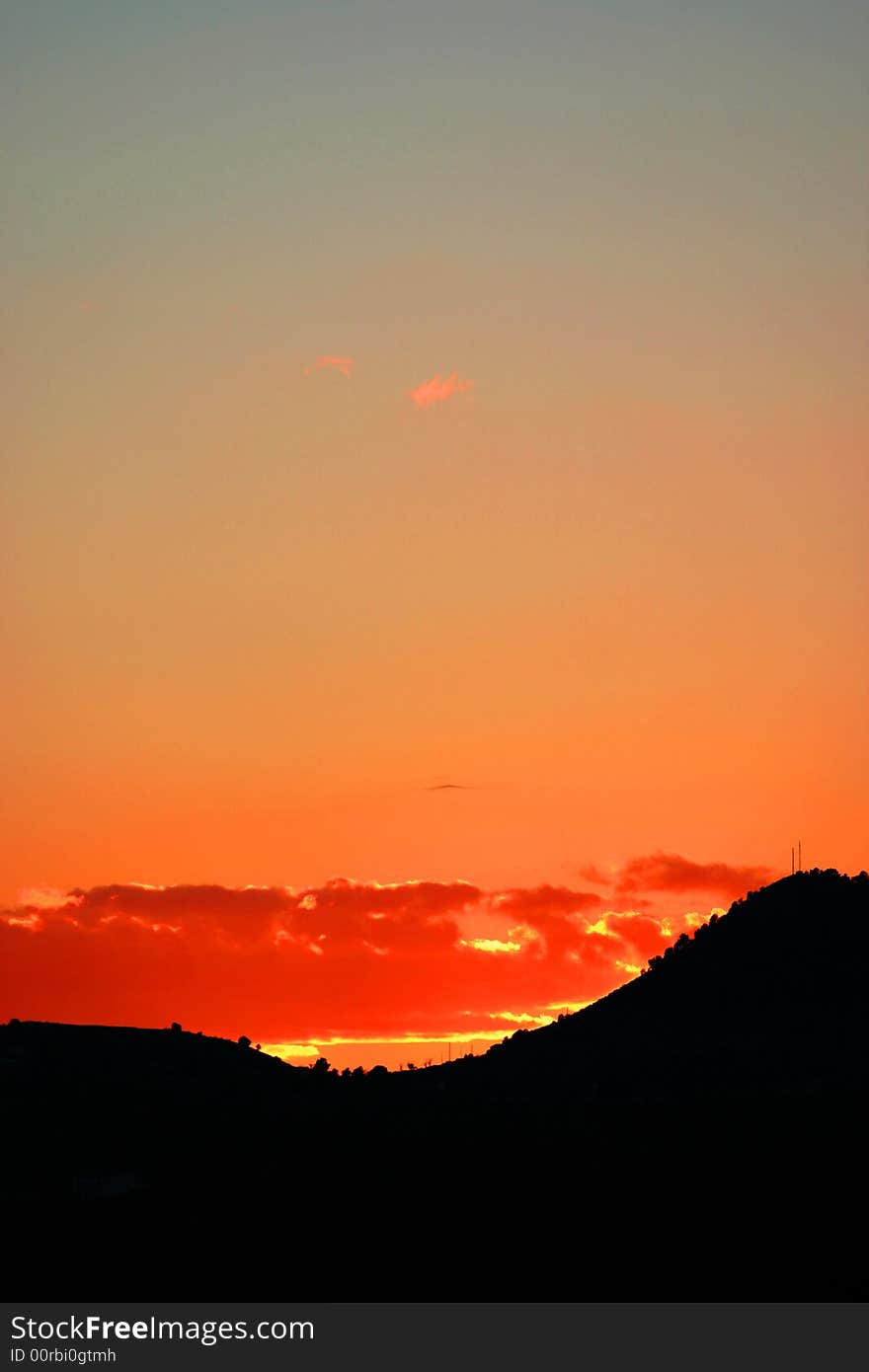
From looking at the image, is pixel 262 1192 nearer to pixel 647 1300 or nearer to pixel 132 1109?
pixel 132 1109

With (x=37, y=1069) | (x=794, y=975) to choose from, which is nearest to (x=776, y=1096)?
(x=794, y=975)

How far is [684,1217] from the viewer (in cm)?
11881

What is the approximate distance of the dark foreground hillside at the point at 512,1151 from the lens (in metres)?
112

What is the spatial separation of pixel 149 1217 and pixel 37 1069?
23.7m

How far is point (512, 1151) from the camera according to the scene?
128875mm

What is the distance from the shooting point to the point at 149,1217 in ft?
386

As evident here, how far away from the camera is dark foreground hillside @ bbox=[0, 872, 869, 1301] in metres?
112

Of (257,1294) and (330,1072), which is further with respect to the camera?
(330,1072)
